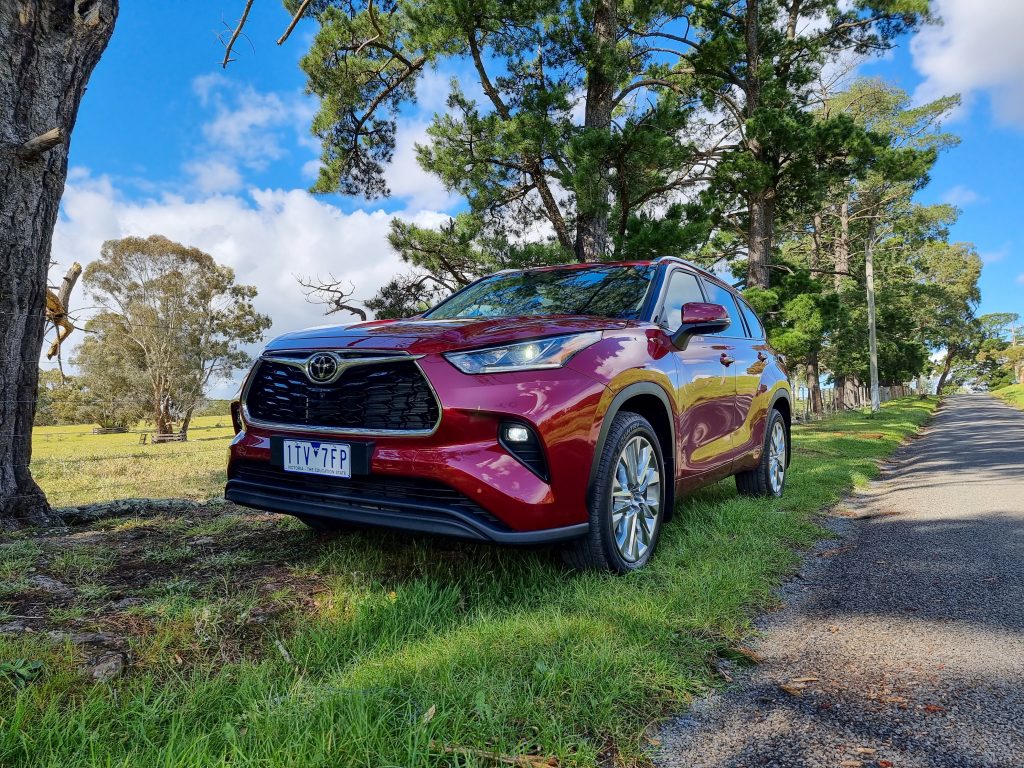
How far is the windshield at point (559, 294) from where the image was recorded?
3.51m

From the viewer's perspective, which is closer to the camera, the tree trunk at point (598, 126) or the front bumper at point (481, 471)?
the front bumper at point (481, 471)

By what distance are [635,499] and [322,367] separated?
1.65 m

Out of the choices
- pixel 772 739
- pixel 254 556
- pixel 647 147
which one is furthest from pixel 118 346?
pixel 772 739

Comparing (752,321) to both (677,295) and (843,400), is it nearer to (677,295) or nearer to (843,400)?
(677,295)

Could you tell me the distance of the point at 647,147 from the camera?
920cm

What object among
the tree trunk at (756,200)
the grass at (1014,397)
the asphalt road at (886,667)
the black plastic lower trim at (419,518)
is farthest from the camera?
the grass at (1014,397)

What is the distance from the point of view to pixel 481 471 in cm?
241

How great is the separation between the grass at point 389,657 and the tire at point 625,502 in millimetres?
105

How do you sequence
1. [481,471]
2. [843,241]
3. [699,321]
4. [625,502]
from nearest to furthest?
[481,471] < [625,502] < [699,321] < [843,241]

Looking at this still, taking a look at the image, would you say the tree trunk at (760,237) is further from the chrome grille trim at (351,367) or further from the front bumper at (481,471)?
the chrome grille trim at (351,367)

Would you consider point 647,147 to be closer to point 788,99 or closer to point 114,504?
point 788,99

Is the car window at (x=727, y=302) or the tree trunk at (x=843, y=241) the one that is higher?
the tree trunk at (x=843, y=241)

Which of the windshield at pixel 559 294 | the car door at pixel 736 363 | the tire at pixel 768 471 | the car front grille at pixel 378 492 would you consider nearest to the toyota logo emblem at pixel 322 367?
the car front grille at pixel 378 492

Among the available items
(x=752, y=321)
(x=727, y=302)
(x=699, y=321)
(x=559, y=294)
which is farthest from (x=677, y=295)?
(x=752, y=321)
